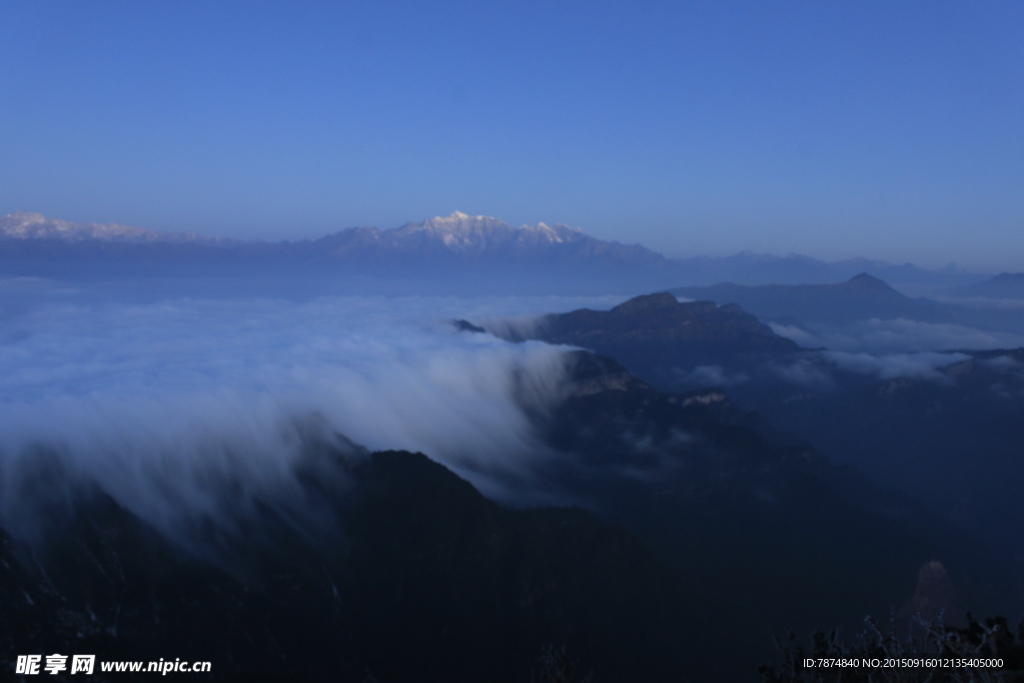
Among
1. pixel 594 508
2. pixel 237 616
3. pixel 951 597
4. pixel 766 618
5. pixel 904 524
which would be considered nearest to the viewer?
pixel 237 616

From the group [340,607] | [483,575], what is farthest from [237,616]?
[483,575]

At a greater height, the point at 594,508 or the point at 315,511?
the point at 315,511

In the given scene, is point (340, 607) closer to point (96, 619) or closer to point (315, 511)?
point (315, 511)

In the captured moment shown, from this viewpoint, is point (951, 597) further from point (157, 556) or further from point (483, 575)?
point (157, 556)

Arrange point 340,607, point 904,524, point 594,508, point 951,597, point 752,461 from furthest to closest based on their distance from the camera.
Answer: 1. point 752,461
2. point 904,524
3. point 594,508
4. point 951,597
5. point 340,607

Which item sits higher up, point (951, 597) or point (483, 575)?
point (483, 575)

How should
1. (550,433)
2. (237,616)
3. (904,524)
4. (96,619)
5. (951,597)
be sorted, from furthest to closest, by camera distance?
Result: (550,433)
(904,524)
(951,597)
(237,616)
(96,619)

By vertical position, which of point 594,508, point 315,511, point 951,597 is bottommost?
point 951,597

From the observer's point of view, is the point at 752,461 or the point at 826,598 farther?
the point at 752,461

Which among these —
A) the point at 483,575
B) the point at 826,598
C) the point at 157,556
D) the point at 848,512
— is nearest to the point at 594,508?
the point at 483,575
